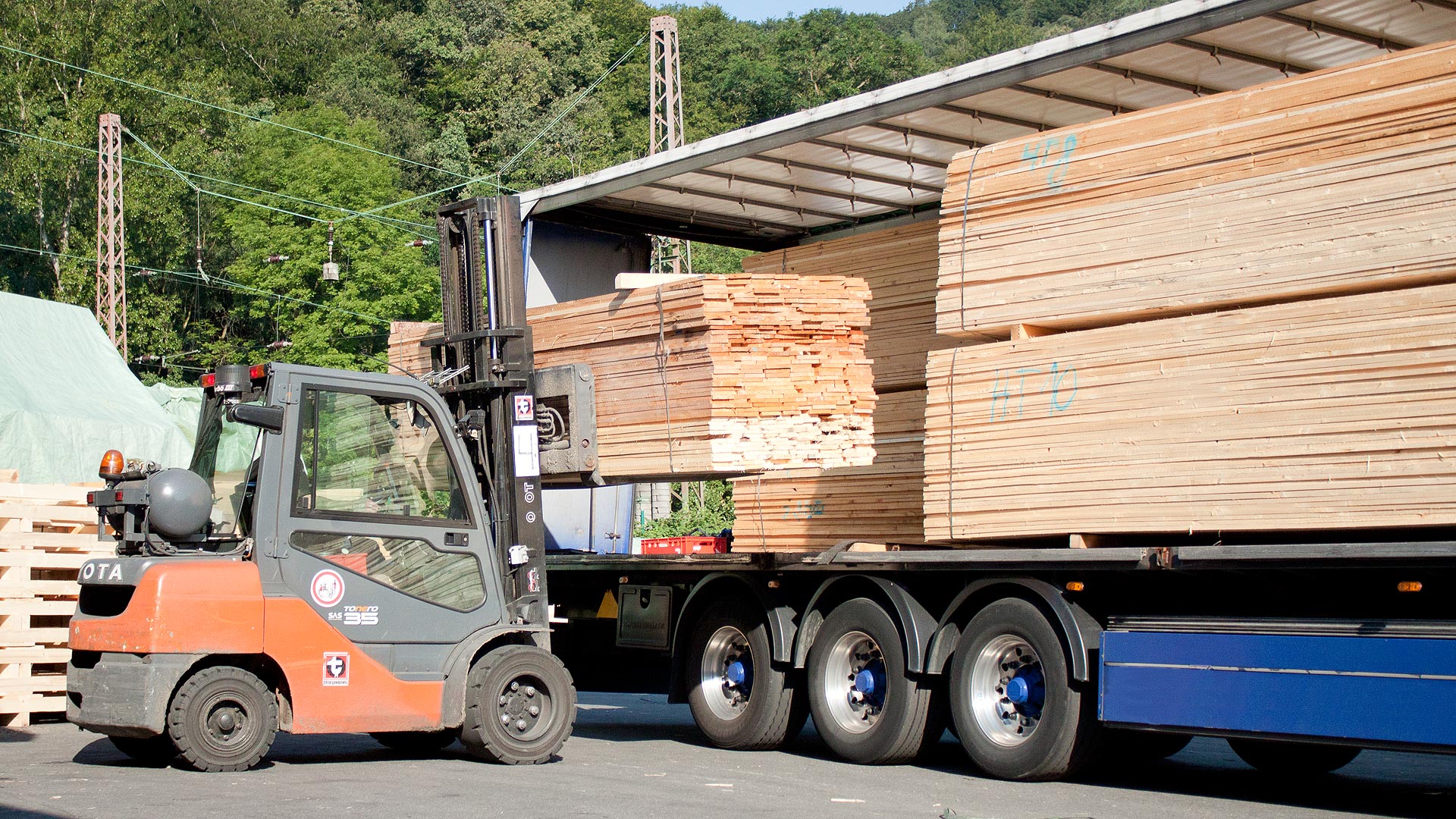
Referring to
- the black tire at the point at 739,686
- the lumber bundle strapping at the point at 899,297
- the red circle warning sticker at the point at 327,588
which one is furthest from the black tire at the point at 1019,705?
the red circle warning sticker at the point at 327,588

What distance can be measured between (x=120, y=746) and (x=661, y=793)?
3.00 metres

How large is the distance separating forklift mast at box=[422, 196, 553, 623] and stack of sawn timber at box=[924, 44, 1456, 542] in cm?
237

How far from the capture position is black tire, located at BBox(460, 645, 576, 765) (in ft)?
26.3

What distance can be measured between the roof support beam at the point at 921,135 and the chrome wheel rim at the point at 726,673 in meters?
3.46

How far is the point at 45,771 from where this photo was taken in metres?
7.55

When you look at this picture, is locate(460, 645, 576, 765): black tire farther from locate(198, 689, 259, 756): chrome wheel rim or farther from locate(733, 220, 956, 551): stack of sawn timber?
locate(733, 220, 956, 551): stack of sawn timber

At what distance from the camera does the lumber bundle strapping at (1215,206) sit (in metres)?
6.42

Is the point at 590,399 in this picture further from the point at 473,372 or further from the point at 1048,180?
the point at 1048,180

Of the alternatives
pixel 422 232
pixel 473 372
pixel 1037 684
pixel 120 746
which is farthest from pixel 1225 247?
pixel 422 232

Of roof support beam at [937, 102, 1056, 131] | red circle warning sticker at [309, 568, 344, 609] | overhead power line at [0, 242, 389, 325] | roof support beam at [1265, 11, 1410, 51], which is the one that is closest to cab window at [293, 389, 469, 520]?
red circle warning sticker at [309, 568, 344, 609]

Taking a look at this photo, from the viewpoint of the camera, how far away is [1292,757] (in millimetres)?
8711

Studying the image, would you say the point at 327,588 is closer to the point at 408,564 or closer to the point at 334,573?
the point at 334,573

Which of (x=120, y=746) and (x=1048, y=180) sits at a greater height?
(x=1048, y=180)

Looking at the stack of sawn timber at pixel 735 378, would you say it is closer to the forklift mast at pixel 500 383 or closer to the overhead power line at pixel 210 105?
the forklift mast at pixel 500 383
